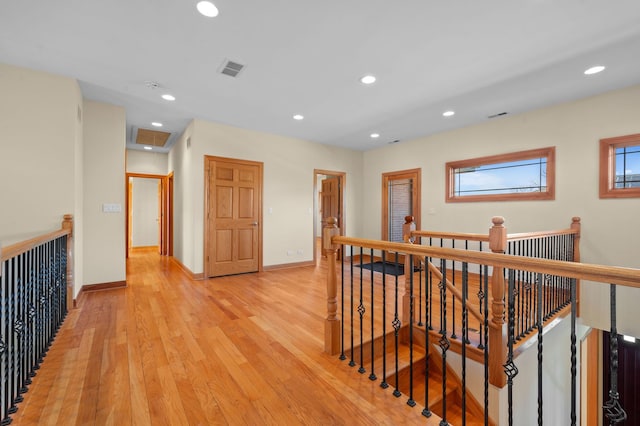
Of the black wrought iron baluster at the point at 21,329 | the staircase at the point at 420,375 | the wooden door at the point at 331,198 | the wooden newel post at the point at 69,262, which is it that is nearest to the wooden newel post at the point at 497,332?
the staircase at the point at 420,375

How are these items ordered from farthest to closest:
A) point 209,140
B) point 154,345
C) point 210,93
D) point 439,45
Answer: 1. point 209,140
2. point 210,93
3. point 439,45
4. point 154,345

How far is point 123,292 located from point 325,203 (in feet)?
15.3

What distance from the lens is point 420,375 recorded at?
2.61 meters

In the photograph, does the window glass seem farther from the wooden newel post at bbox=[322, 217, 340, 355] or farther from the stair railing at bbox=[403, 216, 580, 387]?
the wooden newel post at bbox=[322, 217, 340, 355]

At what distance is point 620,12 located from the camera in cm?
215

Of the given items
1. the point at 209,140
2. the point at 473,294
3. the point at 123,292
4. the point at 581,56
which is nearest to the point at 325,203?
the point at 209,140

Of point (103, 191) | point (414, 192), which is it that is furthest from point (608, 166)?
point (103, 191)

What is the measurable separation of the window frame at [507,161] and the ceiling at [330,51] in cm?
70

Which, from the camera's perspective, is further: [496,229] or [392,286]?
[392,286]

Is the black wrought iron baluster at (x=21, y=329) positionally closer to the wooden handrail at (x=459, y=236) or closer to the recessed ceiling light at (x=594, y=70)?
the wooden handrail at (x=459, y=236)

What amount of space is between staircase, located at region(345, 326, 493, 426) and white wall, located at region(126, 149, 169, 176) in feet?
21.5

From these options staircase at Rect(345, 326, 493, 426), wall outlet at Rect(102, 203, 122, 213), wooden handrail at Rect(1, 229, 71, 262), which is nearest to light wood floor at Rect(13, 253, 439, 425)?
staircase at Rect(345, 326, 493, 426)

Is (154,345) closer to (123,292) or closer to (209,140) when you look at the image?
(123,292)

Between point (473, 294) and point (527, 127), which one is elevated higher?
point (527, 127)
